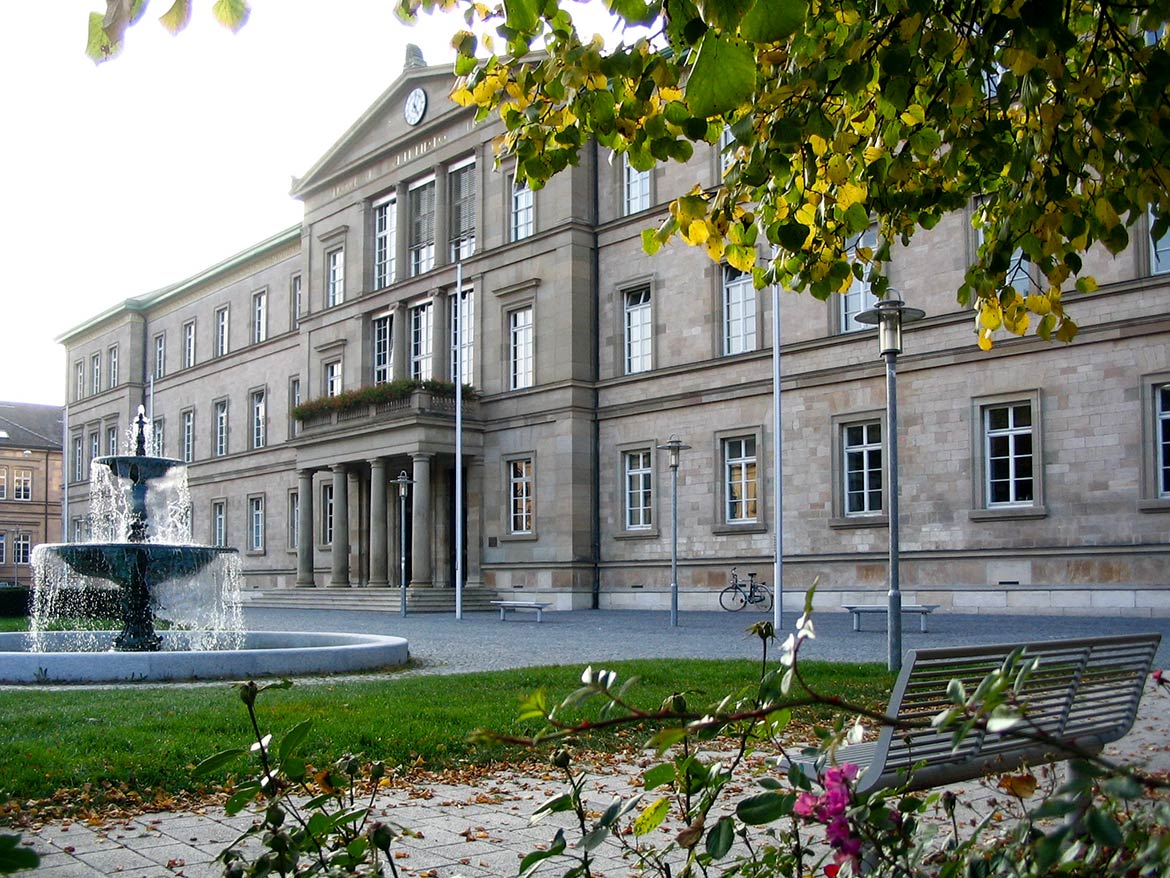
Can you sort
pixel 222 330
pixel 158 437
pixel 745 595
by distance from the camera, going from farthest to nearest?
pixel 158 437, pixel 222 330, pixel 745 595

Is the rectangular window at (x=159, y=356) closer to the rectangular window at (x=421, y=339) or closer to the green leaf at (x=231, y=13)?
the rectangular window at (x=421, y=339)

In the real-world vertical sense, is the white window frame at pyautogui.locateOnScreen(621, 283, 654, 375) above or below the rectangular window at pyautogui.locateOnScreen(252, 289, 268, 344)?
below

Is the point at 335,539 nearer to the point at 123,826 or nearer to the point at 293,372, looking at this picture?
the point at 293,372

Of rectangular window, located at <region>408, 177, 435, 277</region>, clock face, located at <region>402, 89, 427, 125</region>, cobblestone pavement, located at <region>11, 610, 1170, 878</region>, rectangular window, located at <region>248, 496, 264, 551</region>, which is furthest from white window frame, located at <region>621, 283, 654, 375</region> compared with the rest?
rectangular window, located at <region>248, 496, 264, 551</region>

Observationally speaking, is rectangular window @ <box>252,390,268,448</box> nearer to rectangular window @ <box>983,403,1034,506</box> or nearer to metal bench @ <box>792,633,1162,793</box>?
rectangular window @ <box>983,403,1034,506</box>

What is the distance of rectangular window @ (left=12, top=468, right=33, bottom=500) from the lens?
8788 centimetres

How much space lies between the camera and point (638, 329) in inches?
1388

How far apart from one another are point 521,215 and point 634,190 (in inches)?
172

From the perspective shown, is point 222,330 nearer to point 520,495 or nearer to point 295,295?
point 295,295

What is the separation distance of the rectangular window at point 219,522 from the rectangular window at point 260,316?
735 cm

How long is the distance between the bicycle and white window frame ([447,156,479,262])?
15.3m

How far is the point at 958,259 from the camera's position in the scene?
27297 mm

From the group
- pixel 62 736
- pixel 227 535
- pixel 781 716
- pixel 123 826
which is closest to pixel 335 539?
pixel 227 535


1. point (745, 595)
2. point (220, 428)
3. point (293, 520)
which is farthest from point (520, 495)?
point (220, 428)
